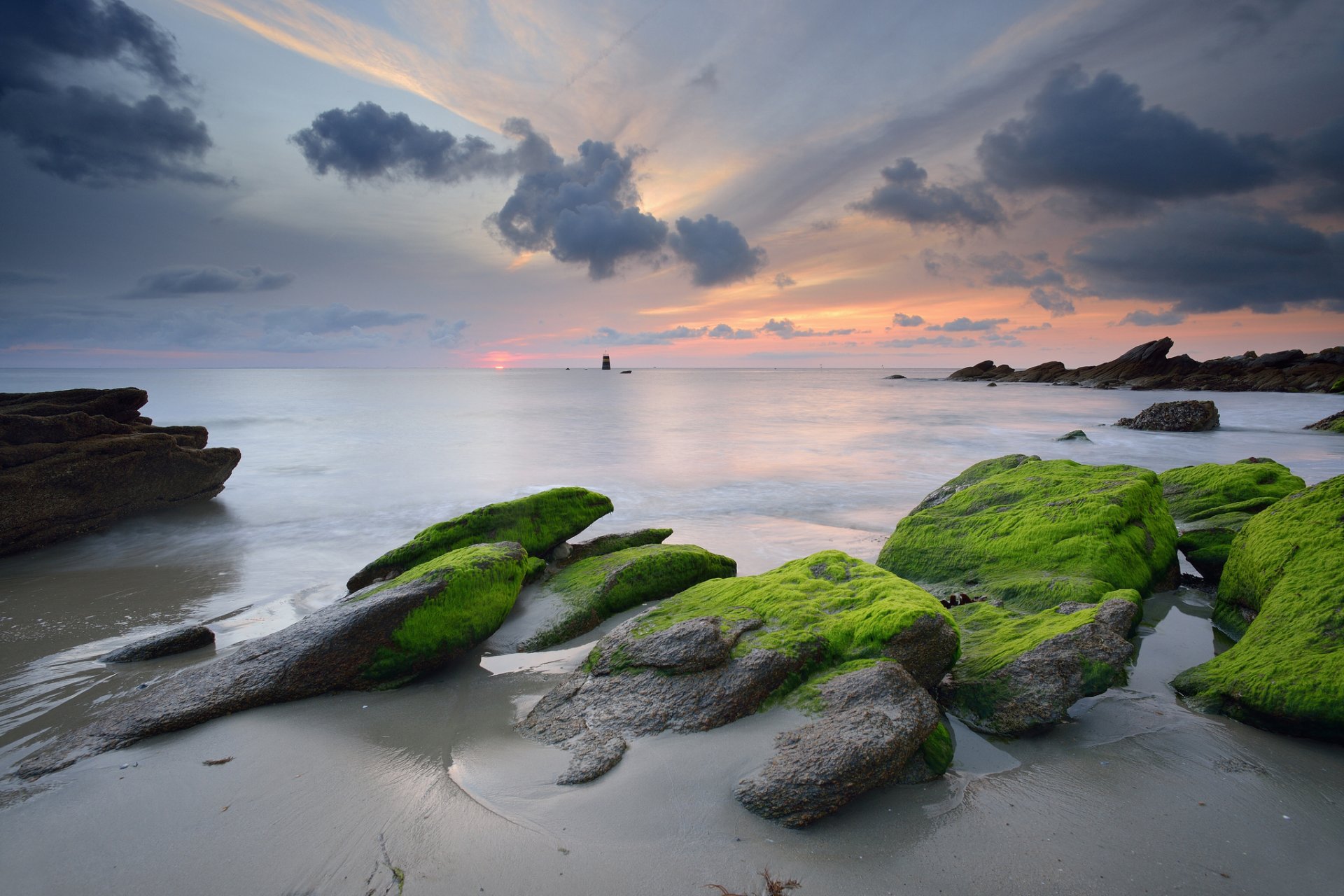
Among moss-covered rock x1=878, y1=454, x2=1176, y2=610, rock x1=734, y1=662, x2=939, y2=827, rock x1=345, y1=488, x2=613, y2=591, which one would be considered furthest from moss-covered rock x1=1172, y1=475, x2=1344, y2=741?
rock x1=345, y1=488, x2=613, y2=591

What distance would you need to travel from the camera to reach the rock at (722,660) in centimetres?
353

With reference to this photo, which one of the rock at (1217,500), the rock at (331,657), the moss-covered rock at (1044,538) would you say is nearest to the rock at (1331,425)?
the rock at (1217,500)

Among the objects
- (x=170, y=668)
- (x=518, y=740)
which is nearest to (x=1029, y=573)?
(x=518, y=740)

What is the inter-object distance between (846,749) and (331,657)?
343cm

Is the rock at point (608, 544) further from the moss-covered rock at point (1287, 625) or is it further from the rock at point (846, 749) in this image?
the moss-covered rock at point (1287, 625)

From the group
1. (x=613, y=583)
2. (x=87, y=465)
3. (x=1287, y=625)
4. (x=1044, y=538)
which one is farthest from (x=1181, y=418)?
(x=87, y=465)

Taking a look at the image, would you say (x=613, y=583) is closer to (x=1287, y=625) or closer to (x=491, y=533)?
(x=491, y=533)

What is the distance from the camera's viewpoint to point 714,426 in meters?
31.0

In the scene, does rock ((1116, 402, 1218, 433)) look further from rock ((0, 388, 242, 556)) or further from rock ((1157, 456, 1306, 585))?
rock ((0, 388, 242, 556))

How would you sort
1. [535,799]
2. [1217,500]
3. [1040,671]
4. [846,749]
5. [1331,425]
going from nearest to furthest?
[846,749] → [535,799] → [1040,671] → [1217,500] → [1331,425]

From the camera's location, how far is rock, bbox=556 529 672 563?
7.16 metres

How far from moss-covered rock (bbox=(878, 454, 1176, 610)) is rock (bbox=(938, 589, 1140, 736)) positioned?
1158 millimetres

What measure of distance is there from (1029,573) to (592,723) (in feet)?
13.3

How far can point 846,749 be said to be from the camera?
2.89 metres
